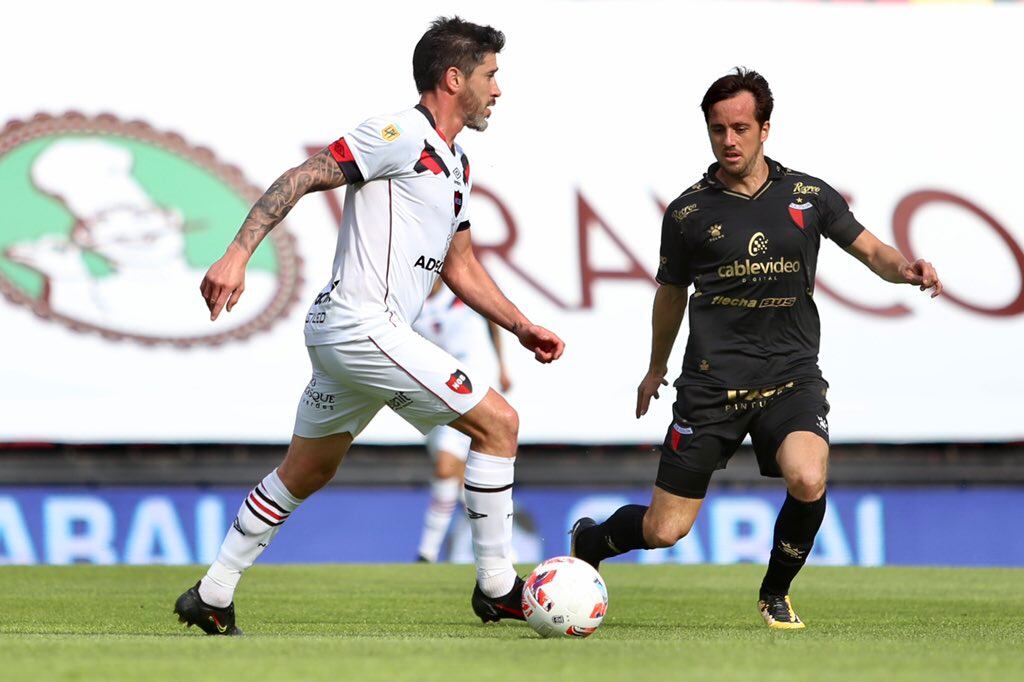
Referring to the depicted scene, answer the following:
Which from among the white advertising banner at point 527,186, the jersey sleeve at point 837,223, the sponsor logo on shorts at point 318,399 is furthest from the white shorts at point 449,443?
the sponsor logo on shorts at point 318,399

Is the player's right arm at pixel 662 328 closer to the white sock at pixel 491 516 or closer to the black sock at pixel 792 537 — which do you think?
the black sock at pixel 792 537

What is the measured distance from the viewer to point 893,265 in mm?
6723

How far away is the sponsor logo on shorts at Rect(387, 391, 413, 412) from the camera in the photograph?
605cm

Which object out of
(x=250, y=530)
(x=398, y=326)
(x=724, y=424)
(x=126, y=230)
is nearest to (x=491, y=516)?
(x=398, y=326)

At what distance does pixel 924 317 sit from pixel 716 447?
9061 mm

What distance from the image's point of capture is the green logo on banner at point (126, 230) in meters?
15.1

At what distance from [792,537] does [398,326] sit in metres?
1.85

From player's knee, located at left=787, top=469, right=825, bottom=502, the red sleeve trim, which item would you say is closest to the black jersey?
player's knee, located at left=787, top=469, right=825, bottom=502

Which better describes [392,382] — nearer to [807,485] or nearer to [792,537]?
[807,485]

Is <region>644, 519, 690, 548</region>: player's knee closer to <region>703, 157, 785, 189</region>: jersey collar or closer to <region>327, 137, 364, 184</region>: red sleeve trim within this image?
<region>703, 157, 785, 189</region>: jersey collar

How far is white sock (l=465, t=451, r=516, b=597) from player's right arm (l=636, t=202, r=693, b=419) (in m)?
1.12

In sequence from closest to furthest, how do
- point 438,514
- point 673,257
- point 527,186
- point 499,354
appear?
point 673,257 → point 438,514 → point 499,354 → point 527,186

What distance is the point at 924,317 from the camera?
612 inches

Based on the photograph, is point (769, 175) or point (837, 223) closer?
point (837, 223)
